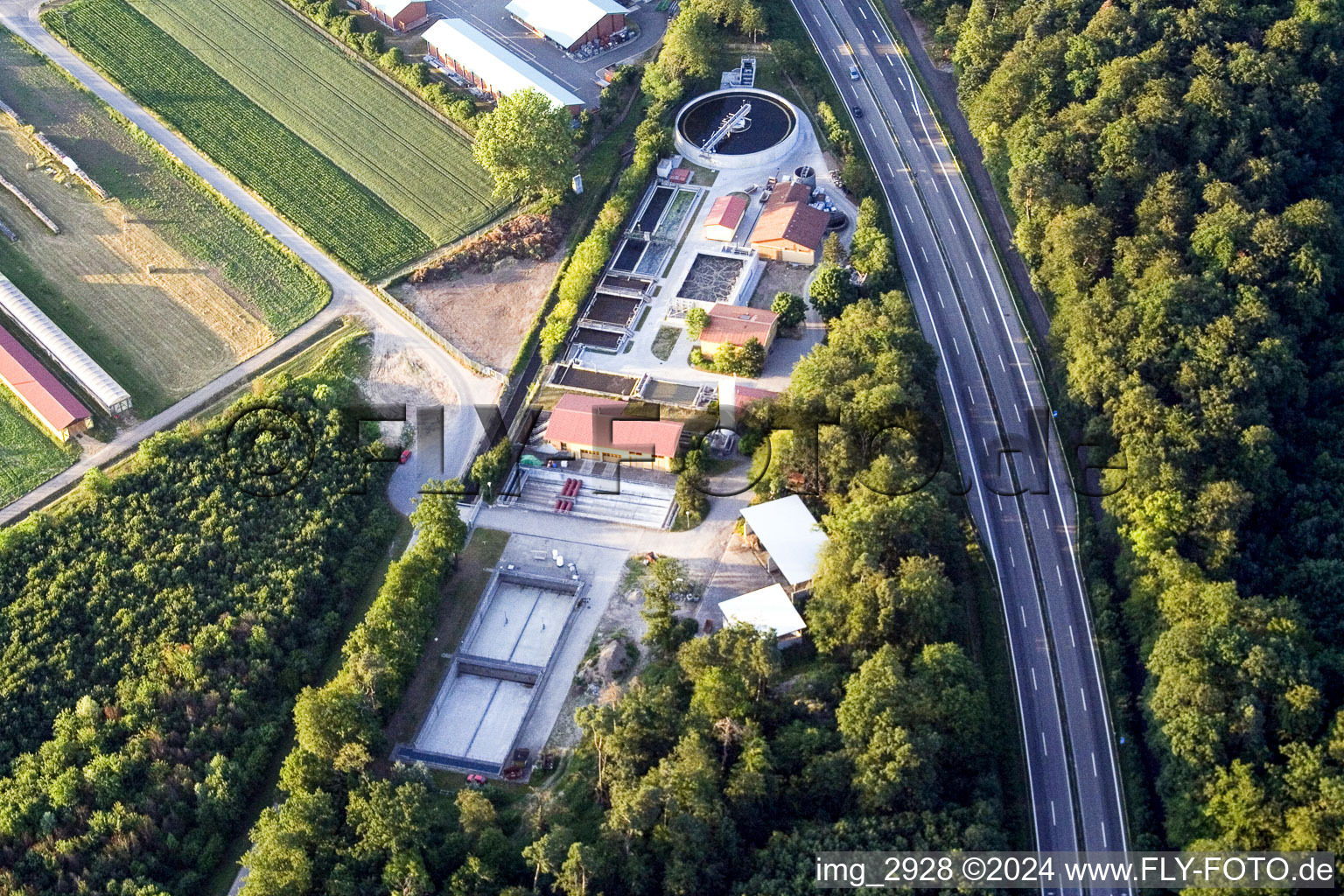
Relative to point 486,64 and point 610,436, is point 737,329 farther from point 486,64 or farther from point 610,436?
point 486,64

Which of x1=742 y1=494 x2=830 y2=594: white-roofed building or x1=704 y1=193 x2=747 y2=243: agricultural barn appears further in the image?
x1=704 y1=193 x2=747 y2=243: agricultural barn

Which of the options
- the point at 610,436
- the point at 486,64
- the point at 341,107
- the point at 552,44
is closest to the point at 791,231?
the point at 610,436

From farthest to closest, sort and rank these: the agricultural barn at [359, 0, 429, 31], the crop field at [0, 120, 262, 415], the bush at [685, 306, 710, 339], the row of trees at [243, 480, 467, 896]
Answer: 1. the agricultural barn at [359, 0, 429, 31]
2. the crop field at [0, 120, 262, 415]
3. the bush at [685, 306, 710, 339]
4. the row of trees at [243, 480, 467, 896]

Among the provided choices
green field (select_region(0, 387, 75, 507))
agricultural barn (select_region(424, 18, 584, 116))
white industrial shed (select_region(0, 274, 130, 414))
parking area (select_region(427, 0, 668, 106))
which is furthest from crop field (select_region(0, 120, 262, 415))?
parking area (select_region(427, 0, 668, 106))

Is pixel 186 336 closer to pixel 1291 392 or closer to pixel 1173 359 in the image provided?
pixel 1173 359

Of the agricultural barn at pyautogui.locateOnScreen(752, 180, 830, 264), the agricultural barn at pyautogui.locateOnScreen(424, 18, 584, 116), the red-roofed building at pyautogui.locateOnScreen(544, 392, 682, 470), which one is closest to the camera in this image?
the red-roofed building at pyautogui.locateOnScreen(544, 392, 682, 470)

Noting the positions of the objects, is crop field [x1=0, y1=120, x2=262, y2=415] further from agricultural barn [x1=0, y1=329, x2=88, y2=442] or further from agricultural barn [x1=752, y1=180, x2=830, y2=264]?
agricultural barn [x1=752, y1=180, x2=830, y2=264]

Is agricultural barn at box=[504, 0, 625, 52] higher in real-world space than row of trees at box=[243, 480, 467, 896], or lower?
higher
